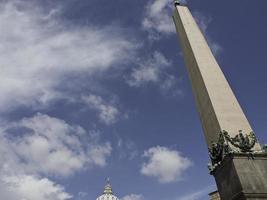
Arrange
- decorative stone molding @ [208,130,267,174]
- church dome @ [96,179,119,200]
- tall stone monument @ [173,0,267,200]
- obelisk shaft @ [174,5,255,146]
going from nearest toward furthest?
tall stone monument @ [173,0,267,200] < decorative stone molding @ [208,130,267,174] < obelisk shaft @ [174,5,255,146] < church dome @ [96,179,119,200]

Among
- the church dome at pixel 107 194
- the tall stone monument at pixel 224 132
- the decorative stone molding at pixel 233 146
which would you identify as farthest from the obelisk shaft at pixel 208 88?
the church dome at pixel 107 194

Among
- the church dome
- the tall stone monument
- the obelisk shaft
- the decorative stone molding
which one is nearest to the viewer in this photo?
the tall stone monument

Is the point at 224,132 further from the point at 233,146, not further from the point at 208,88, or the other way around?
the point at 208,88

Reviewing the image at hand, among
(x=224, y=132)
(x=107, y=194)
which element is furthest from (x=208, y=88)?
(x=107, y=194)

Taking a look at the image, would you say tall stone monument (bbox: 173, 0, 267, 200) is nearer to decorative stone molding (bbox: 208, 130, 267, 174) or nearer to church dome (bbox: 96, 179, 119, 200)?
decorative stone molding (bbox: 208, 130, 267, 174)

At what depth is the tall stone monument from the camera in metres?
9.34

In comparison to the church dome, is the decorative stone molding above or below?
below

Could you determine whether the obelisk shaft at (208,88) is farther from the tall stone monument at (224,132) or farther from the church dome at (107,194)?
the church dome at (107,194)

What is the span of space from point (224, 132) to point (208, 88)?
75.3 inches

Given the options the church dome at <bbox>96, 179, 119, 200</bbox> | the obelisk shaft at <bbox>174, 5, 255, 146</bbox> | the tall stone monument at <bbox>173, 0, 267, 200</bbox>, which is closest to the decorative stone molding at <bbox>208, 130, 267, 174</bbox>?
A: the tall stone monument at <bbox>173, 0, 267, 200</bbox>

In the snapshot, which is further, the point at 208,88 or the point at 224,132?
the point at 208,88

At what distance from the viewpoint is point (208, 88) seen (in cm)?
1148

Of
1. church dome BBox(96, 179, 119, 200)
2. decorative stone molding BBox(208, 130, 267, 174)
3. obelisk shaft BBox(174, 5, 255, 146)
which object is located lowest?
decorative stone molding BBox(208, 130, 267, 174)

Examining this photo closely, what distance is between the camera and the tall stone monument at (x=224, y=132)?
9344 mm
